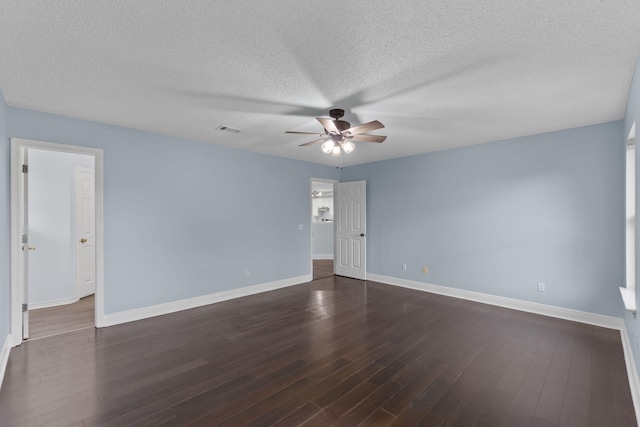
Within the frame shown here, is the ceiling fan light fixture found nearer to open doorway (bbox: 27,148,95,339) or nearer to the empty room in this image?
the empty room

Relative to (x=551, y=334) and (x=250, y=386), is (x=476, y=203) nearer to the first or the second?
(x=551, y=334)

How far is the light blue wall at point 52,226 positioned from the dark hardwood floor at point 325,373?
1.58 meters

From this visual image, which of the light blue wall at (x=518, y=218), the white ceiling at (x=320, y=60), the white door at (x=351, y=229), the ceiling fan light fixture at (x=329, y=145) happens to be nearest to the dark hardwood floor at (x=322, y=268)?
the white door at (x=351, y=229)

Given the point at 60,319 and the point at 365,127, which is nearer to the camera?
the point at 365,127

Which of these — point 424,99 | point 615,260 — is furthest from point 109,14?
point 615,260

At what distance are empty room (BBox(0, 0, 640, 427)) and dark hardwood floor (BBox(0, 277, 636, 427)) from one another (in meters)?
0.02

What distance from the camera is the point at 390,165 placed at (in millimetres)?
5910

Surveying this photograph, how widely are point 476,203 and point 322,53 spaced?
3.77 metres

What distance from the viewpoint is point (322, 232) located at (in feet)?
31.1

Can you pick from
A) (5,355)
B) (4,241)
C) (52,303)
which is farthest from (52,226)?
(5,355)

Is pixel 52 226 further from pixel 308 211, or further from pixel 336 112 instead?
pixel 336 112

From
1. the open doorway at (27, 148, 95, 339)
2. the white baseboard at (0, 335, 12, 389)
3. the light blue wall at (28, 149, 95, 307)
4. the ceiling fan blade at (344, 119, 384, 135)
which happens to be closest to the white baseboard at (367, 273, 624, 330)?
the ceiling fan blade at (344, 119, 384, 135)

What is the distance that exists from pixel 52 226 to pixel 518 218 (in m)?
7.03

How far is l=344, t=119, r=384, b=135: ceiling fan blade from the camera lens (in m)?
2.81
